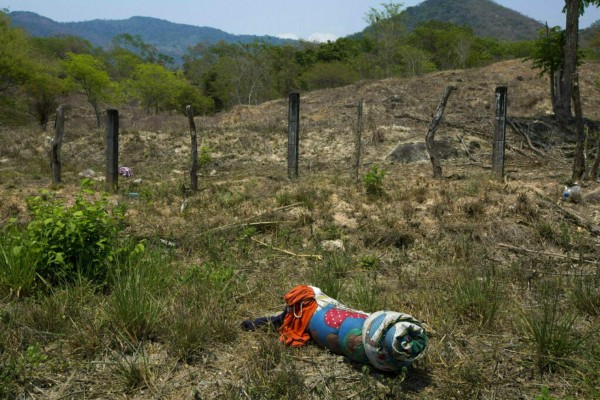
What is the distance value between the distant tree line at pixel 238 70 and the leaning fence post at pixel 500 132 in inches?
1038

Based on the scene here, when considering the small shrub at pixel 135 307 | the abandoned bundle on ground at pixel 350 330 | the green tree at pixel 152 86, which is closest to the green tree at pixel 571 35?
the abandoned bundle on ground at pixel 350 330

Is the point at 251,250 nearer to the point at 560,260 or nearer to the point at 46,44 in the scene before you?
the point at 560,260

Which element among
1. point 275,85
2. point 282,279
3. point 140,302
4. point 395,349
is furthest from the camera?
point 275,85

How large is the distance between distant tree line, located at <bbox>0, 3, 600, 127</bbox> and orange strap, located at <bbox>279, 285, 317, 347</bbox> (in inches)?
1141

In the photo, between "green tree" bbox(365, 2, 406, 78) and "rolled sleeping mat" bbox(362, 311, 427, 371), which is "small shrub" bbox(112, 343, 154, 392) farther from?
"green tree" bbox(365, 2, 406, 78)

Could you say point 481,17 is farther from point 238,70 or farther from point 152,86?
point 152,86

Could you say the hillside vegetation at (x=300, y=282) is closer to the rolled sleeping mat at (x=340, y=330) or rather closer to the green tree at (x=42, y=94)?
the rolled sleeping mat at (x=340, y=330)

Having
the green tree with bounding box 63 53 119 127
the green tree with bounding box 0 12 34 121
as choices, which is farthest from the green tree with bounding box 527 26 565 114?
the green tree with bounding box 0 12 34 121

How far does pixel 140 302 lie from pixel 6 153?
15.1 meters

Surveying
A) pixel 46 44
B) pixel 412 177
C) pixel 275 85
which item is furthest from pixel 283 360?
pixel 46 44

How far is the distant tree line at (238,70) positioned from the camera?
1150 inches

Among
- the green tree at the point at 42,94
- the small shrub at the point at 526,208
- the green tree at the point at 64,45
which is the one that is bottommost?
the small shrub at the point at 526,208

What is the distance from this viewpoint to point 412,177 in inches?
396

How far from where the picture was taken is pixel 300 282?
4.77m
